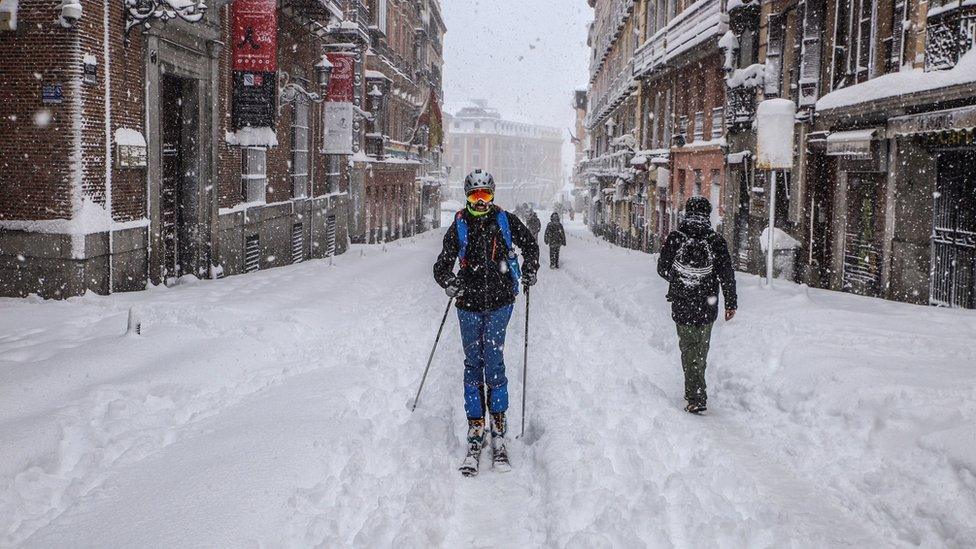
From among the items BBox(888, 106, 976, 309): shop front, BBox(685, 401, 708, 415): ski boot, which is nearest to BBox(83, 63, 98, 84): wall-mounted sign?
BBox(685, 401, 708, 415): ski boot

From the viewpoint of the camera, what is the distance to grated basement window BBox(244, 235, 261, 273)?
17.6 meters

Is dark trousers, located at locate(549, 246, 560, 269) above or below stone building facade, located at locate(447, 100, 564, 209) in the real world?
below

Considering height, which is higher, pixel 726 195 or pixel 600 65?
pixel 600 65

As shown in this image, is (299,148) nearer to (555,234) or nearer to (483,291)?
(555,234)

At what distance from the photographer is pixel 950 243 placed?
12.0m

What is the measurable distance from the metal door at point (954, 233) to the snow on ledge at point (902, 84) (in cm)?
133

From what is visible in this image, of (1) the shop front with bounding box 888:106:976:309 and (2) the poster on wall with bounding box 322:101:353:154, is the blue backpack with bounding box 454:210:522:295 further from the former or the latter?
(2) the poster on wall with bounding box 322:101:353:154

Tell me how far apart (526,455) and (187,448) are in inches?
93.2

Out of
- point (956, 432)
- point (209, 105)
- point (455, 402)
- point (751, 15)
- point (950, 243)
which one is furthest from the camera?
point (751, 15)

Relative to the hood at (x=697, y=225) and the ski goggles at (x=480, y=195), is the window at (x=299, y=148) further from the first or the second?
the ski goggles at (x=480, y=195)

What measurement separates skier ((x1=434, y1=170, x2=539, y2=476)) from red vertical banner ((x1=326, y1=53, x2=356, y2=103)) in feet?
62.6

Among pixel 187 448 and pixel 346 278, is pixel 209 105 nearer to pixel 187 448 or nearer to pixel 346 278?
pixel 346 278

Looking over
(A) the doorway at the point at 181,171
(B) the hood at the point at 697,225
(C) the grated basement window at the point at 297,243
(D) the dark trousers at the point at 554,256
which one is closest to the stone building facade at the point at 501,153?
(C) the grated basement window at the point at 297,243

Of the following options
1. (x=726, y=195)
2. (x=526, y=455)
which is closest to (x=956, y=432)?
(x=526, y=455)
